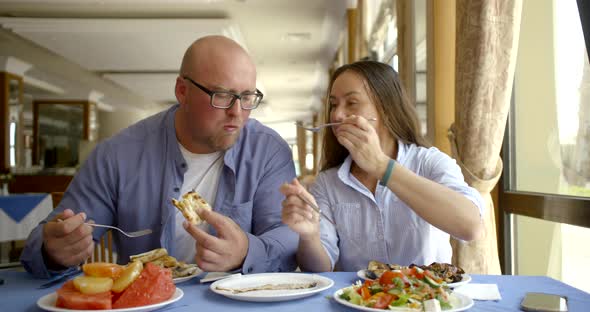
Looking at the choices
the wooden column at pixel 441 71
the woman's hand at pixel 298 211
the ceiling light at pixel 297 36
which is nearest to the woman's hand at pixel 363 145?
the woman's hand at pixel 298 211

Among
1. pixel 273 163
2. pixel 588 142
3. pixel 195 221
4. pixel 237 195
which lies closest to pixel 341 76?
pixel 273 163

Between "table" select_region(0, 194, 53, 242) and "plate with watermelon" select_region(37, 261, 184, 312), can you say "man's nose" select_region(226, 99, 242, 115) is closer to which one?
"plate with watermelon" select_region(37, 261, 184, 312)

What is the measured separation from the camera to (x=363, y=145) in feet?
5.49

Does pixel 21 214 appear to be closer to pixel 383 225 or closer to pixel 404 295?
pixel 383 225

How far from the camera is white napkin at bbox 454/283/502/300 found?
1.25 meters

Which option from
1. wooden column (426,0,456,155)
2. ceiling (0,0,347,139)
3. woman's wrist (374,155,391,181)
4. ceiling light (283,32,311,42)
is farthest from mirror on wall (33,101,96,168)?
woman's wrist (374,155,391,181)

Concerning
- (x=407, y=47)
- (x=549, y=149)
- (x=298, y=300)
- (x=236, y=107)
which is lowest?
(x=298, y=300)

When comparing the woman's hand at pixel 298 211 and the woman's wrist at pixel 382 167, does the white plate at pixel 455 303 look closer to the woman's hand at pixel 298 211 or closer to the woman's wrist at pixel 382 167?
the woman's hand at pixel 298 211

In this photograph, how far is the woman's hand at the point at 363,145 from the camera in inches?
64.6

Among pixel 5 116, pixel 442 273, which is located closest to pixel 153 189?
pixel 442 273

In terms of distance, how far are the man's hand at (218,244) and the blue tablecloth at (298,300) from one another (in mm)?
69

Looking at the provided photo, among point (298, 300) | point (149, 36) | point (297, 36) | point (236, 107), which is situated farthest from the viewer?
point (297, 36)

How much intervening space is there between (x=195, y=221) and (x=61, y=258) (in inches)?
15.5

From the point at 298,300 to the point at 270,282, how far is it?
0.18 metres
